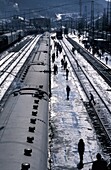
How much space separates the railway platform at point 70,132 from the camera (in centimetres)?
1202

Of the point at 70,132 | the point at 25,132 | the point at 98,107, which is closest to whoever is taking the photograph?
the point at 25,132

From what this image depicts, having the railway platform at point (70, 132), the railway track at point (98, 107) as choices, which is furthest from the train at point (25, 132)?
the railway track at point (98, 107)

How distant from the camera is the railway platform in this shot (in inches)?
473

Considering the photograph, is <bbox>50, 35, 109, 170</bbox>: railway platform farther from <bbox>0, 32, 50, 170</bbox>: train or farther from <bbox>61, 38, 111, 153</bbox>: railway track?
<bbox>0, 32, 50, 170</bbox>: train

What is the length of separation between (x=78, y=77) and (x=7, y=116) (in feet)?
71.3

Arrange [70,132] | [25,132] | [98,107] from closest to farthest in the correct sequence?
[25,132] → [70,132] → [98,107]

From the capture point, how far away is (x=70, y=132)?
15148 millimetres

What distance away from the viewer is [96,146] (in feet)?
44.0

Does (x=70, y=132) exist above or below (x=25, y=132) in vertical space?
below

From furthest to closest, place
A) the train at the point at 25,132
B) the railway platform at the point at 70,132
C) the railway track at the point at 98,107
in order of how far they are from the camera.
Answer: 1. the railway track at the point at 98,107
2. the railway platform at the point at 70,132
3. the train at the point at 25,132

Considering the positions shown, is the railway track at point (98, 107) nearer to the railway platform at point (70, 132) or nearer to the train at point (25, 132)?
the railway platform at point (70, 132)

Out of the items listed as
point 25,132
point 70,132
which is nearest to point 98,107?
point 70,132

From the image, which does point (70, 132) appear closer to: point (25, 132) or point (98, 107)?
point (98, 107)

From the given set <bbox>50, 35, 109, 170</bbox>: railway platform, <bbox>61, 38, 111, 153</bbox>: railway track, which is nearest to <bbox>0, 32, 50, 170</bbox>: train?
<bbox>50, 35, 109, 170</bbox>: railway platform
